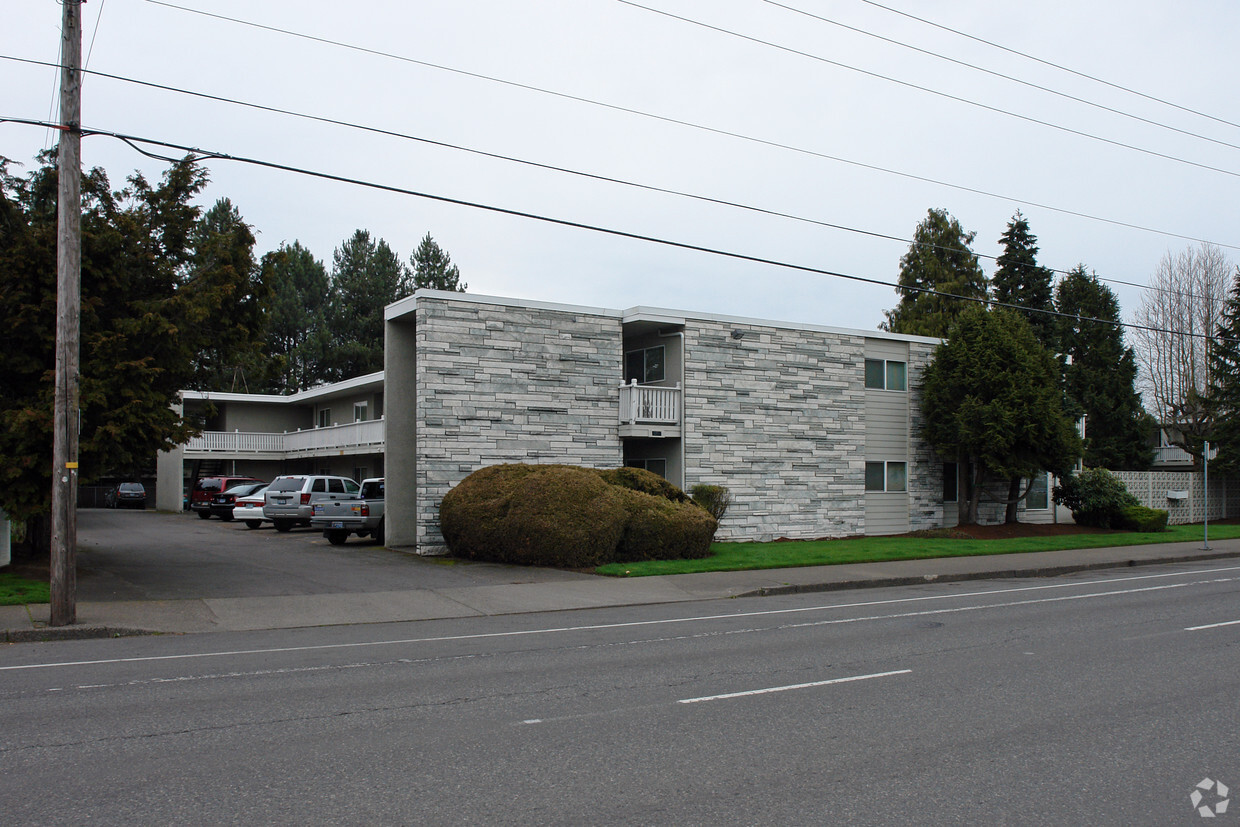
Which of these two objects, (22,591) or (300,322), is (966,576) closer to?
(22,591)

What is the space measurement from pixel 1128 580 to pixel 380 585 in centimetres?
1419

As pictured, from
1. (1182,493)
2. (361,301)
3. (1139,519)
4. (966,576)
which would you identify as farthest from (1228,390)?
(361,301)

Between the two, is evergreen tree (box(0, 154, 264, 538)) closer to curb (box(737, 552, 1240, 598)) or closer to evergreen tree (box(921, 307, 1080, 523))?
curb (box(737, 552, 1240, 598))

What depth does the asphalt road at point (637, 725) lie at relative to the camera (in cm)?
519

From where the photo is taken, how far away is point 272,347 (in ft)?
206

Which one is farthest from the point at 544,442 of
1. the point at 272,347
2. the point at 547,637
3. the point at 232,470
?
the point at 272,347

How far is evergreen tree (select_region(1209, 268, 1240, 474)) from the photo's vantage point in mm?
37219

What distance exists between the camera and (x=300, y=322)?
61375 millimetres

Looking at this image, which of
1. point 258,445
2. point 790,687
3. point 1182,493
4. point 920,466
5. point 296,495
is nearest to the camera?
point 790,687

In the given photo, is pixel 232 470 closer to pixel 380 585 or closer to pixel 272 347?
pixel 272 347

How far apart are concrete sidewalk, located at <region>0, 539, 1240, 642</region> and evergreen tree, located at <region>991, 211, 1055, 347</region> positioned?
24.3 m

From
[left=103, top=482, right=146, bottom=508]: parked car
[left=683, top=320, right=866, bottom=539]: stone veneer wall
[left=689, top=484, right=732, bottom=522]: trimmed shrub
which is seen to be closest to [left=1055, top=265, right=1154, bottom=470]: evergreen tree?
[left=683, top=320, right=866, bottom=539]: stone veneer wall

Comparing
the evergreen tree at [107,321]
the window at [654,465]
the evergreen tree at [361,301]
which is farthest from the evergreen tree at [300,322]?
the evergreen tree at [107,321]

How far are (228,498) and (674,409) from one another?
2067 centimetres
